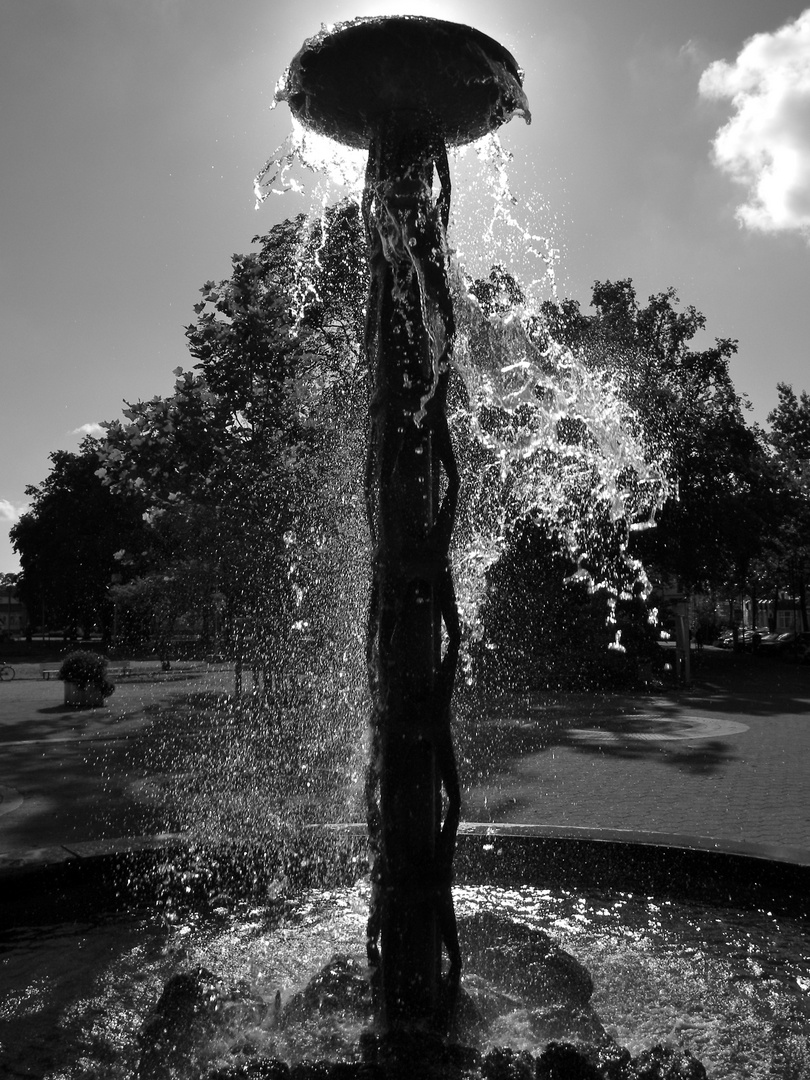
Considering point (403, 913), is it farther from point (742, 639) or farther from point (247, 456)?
point (742, 639)

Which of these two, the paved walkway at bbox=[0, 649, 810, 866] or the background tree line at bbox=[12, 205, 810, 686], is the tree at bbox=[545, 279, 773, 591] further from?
the paved walkway at bbox=[0, 649, 810, 866]

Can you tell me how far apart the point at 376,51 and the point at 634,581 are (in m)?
25.8

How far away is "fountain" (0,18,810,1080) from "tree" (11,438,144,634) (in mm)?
48613

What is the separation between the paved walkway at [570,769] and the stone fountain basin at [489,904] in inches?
8.8

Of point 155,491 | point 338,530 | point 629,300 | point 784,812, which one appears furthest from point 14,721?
point 629,300

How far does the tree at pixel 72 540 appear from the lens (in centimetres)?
5553

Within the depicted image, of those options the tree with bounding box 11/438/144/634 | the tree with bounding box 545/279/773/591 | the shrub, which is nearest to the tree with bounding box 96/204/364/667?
the shrub

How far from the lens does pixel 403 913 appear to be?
3164 millimetres

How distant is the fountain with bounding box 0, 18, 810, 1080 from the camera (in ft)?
10.3

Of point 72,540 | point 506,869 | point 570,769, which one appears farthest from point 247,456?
point 72,540

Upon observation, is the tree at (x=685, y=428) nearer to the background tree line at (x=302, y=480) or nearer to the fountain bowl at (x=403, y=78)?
the background tree line at (x=302, y=480)

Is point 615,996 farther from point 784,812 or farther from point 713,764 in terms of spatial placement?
point 713,764

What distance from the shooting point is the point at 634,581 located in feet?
92.1

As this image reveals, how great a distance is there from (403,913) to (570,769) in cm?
868
